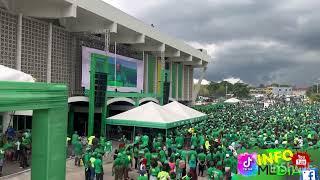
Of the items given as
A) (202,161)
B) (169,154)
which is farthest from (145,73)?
(202,161)

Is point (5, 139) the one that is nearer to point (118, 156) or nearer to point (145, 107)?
point (118, 156)

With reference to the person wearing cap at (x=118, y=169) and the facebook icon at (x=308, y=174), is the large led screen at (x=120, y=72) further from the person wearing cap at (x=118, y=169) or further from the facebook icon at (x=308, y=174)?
the facebook icon at (x=308, y=174)

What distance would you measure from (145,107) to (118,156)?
8.93m

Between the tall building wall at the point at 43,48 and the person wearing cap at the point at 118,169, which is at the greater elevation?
the tall building wall at the point at 43,48

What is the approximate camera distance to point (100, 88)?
24.6 m

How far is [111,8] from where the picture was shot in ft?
92.4

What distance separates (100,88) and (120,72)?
339 inches

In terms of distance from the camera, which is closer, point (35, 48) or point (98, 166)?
point (98, 166)

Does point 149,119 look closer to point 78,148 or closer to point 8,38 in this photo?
point 78,148

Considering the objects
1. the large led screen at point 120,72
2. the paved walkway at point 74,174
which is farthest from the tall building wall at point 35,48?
the paved walkway at point 74,174

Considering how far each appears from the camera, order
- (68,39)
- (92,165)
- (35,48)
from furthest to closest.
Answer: (68,39), (35,48), (92,165)

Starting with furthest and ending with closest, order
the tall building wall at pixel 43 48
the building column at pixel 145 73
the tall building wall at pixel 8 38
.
→ the building column at pixel 145 73 → the tall building wall at pixel 43 48 → the tall building wall at pixel 8 38

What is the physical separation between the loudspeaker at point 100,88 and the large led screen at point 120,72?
124 inches

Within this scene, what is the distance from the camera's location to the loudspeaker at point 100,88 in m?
24.3
